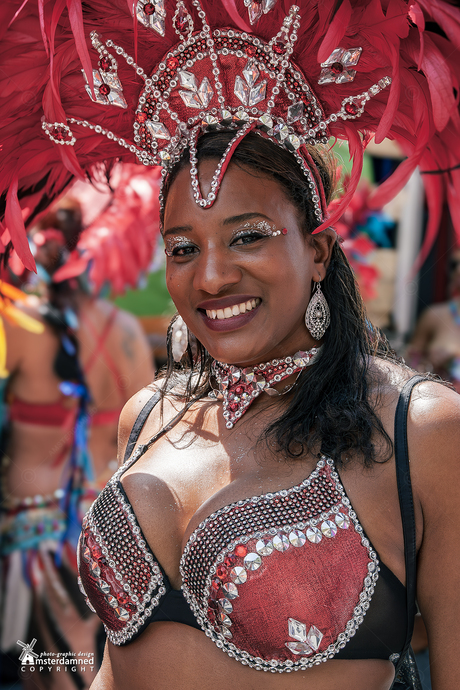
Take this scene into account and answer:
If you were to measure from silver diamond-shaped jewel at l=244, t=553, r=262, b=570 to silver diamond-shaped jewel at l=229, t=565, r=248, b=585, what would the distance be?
1cm

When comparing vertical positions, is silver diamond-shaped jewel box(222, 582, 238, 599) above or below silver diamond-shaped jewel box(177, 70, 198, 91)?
below

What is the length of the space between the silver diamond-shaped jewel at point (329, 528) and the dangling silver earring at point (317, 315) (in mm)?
516

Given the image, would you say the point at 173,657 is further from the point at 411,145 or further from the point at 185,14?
the point at 185,14

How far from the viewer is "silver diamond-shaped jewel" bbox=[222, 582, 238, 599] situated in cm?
144

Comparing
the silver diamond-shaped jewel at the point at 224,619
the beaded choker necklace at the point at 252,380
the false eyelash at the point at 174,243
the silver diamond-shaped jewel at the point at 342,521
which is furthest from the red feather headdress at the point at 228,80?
the silver diamond-shaped jewel at the point at 224,619

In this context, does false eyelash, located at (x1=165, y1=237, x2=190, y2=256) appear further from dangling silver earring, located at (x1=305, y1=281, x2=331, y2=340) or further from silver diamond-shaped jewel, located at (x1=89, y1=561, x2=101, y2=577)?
silver diamond-shaped jewel, located at (x1=89, y1=561, x2=101, y2=577)

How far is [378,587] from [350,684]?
0.71ft

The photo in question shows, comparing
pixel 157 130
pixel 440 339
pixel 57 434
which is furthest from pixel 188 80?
pixel 440 339

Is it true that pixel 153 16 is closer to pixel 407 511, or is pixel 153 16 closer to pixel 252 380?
pixel 252 380

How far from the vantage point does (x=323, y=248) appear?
179 cm

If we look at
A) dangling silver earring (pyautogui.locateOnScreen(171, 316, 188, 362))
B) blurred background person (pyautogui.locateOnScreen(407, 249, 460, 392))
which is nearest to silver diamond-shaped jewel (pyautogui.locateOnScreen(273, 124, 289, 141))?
dangling silver earring (pyautogui.locateOnScreen(171, 316, 188, 362))

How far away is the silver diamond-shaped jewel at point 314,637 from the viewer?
1407 millimetres

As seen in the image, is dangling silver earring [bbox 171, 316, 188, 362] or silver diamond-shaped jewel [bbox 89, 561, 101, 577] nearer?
silver diamond-shaped jewel [bbox 89, 561, 101, 577]

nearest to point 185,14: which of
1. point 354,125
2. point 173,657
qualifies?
point 354,125
